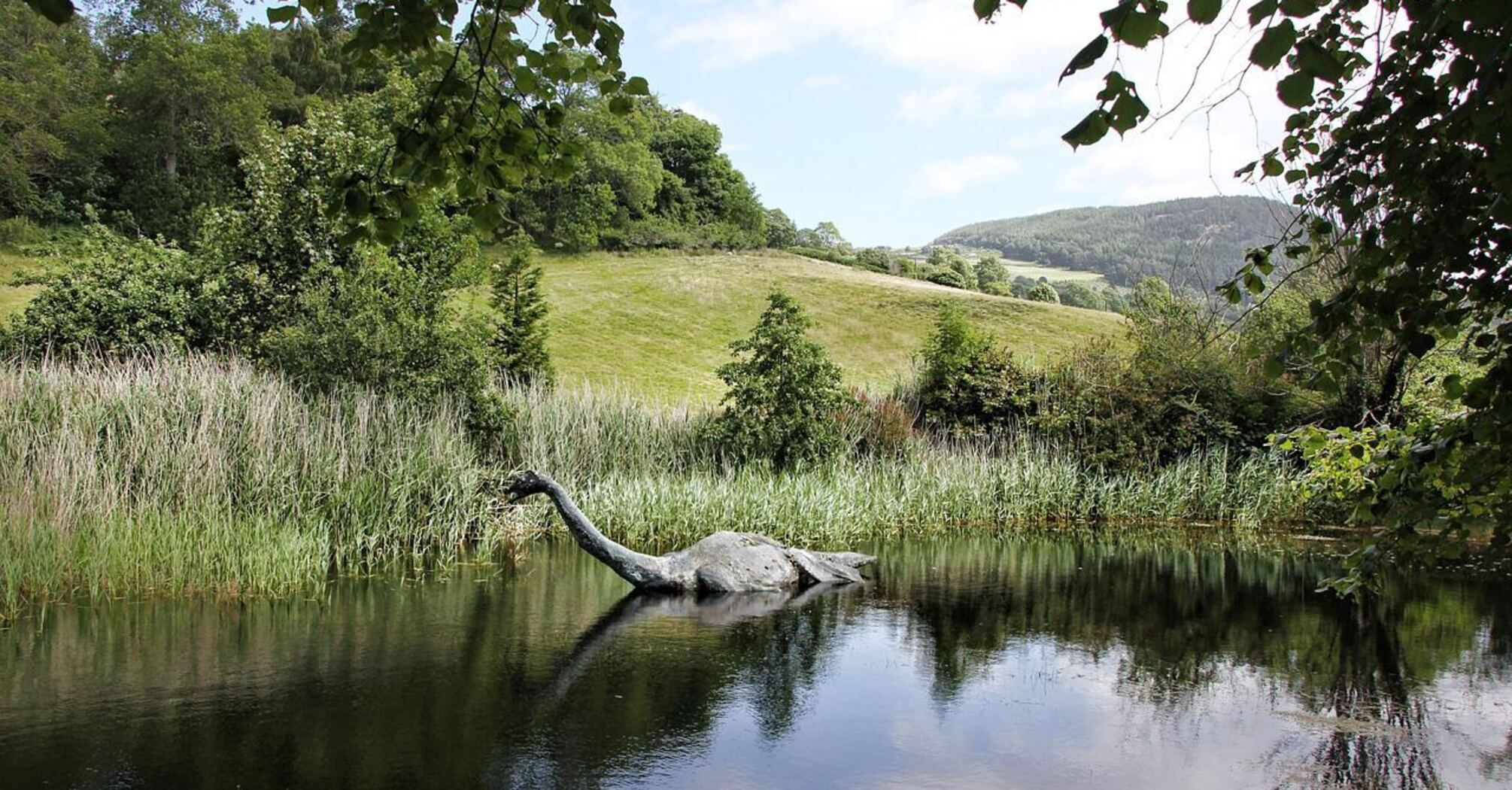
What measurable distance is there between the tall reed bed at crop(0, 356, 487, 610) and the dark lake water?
51 cm

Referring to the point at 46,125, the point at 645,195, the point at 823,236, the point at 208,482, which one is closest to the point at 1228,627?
the point at 208,482

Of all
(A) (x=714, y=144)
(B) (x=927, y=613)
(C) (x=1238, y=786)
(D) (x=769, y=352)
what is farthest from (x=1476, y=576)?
(A) (x=714, y=144)

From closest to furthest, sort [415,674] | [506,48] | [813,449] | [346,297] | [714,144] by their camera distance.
A: 1. [506,48]
2. [415,674]
3. [346,297]
4. [813,449]
5. [714,144]

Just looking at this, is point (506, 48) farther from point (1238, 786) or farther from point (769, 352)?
point (769, 352)

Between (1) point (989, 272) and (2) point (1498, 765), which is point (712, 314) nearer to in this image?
(1) point (989, 272)

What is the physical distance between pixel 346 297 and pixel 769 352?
6.14m

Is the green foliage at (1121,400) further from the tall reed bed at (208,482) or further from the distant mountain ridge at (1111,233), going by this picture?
the distant mountain ridge at (1111,233)

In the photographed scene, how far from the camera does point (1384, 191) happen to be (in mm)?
3506

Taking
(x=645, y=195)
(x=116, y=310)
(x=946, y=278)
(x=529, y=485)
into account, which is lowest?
(x=529, y=485)

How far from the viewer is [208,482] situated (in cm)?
1016

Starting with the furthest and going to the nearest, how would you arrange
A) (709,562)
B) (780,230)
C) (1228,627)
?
1. (780,230)
2. (709,562)
3. (1228,627)

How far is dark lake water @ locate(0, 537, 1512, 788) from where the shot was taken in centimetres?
563

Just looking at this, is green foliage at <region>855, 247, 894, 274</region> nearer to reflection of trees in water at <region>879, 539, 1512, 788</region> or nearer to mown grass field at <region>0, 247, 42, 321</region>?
mown grass field at <region>0, 247, 42, 321</region>

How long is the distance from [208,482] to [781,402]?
8188 mm
